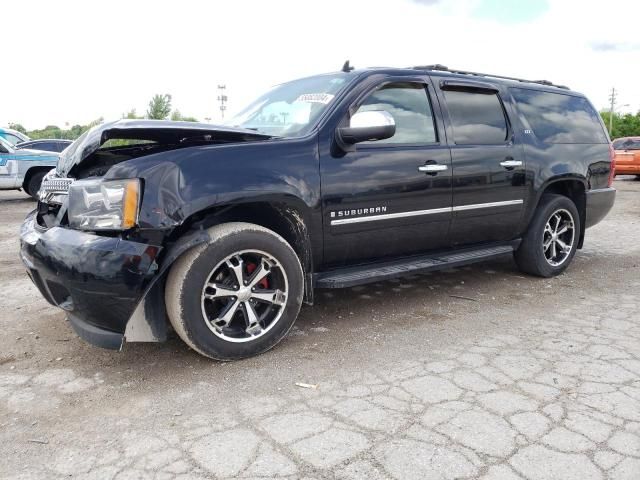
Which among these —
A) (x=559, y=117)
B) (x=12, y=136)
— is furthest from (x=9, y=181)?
(x=559, y=117)

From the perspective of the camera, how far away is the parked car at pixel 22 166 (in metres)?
11.8

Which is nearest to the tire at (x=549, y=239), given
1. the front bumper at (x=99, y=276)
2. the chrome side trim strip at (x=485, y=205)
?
the chrome side trim strip at (x=485, y=205)

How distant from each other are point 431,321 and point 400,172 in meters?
1.10

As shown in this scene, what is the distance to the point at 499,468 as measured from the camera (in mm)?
2102

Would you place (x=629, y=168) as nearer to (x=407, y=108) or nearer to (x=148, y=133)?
(x=407, y=108)

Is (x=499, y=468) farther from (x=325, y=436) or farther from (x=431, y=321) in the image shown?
(x=431, y=321)

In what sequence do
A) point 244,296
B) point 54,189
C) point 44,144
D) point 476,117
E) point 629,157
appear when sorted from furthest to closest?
1. point 629,157
2. point 44,144
3. point 476,117
4. point 54,189
5. point 244,296

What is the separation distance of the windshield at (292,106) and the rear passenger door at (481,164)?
3.05ft

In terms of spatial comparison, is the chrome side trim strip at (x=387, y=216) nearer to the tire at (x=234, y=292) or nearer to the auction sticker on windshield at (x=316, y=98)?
the tire at (x=234, y=292)

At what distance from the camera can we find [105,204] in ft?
9.04

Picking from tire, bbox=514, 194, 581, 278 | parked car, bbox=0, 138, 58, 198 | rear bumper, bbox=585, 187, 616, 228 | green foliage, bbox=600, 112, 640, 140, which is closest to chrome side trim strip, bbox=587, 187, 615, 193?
rear bumper, bbox=585, 187, 616, 228

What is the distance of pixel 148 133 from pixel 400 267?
6.34 ft

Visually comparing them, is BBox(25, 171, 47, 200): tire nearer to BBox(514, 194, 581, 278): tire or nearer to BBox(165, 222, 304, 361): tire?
BBox(165, 222, 304, 361): tire

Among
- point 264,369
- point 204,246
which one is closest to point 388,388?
point 264,369
